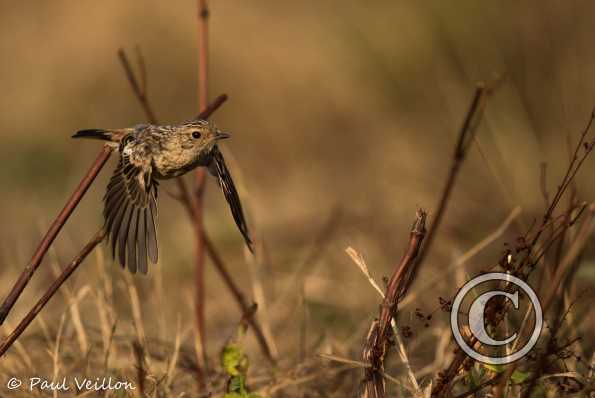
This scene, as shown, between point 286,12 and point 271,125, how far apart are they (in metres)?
1.92

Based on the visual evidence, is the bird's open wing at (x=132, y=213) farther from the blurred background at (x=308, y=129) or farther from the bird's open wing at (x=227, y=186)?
the blurred background at (x=308, y=129)

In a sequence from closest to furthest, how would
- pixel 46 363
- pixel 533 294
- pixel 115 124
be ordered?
pixel 533 294 → pixel 46 363 → pixel 115 124

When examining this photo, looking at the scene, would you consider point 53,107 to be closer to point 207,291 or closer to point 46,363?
point 207,291

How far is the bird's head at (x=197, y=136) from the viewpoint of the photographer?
12.0ft

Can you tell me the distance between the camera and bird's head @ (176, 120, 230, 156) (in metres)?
3.65

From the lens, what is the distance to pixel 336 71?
→ 1080 cm

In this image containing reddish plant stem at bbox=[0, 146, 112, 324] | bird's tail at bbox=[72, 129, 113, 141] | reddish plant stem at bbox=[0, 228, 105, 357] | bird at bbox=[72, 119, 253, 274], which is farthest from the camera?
bird's tail at bbox=[72, 129, 113, 141]

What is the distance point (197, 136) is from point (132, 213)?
0.48 m

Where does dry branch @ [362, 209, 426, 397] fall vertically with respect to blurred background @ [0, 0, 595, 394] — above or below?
below

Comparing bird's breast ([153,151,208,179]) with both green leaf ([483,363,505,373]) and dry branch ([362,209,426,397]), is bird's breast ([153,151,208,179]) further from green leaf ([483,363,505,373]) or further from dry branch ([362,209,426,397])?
green leaf ([483,363,505,373])

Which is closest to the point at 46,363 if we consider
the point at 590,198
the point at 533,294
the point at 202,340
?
the point at 202,340

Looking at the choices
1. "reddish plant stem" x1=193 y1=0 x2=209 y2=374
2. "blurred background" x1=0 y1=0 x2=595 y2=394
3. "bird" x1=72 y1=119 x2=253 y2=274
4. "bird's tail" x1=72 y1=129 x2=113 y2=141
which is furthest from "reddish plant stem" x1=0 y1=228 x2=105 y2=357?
"blurred background" x1=0 y1=0 x2=595 y2=394

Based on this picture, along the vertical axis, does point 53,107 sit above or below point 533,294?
above

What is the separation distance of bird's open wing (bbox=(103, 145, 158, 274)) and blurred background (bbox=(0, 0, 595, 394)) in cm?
132
